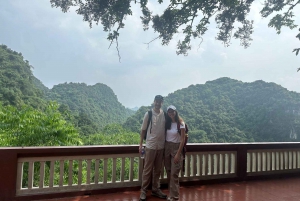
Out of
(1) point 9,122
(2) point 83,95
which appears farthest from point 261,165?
(2) point 83,95

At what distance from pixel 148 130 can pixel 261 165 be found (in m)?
2.91

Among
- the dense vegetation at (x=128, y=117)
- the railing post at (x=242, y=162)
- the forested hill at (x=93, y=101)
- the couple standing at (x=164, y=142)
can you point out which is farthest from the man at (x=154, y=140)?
the forested hill at (x=93, y=101)

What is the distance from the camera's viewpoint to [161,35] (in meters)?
7.24

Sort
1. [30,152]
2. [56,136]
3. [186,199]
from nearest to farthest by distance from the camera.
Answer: [30,152]
[186,199]
[56,136]

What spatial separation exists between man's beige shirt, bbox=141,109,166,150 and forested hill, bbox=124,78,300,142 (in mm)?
18361

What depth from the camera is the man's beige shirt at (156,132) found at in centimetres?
326

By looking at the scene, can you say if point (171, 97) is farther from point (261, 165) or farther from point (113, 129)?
point (261, 165)

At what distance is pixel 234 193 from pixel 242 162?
35.9 inches

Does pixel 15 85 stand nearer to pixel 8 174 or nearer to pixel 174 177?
pixel 8 174

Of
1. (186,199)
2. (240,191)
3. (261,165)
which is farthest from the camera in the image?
(261,165)

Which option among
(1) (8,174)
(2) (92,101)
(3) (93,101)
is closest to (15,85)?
(1) (8,174)

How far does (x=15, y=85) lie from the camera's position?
1925 cm

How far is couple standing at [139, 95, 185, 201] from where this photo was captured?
10.5 ft

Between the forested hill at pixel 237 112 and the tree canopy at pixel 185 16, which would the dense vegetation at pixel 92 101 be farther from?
the tree canopy at pixel 185 16
